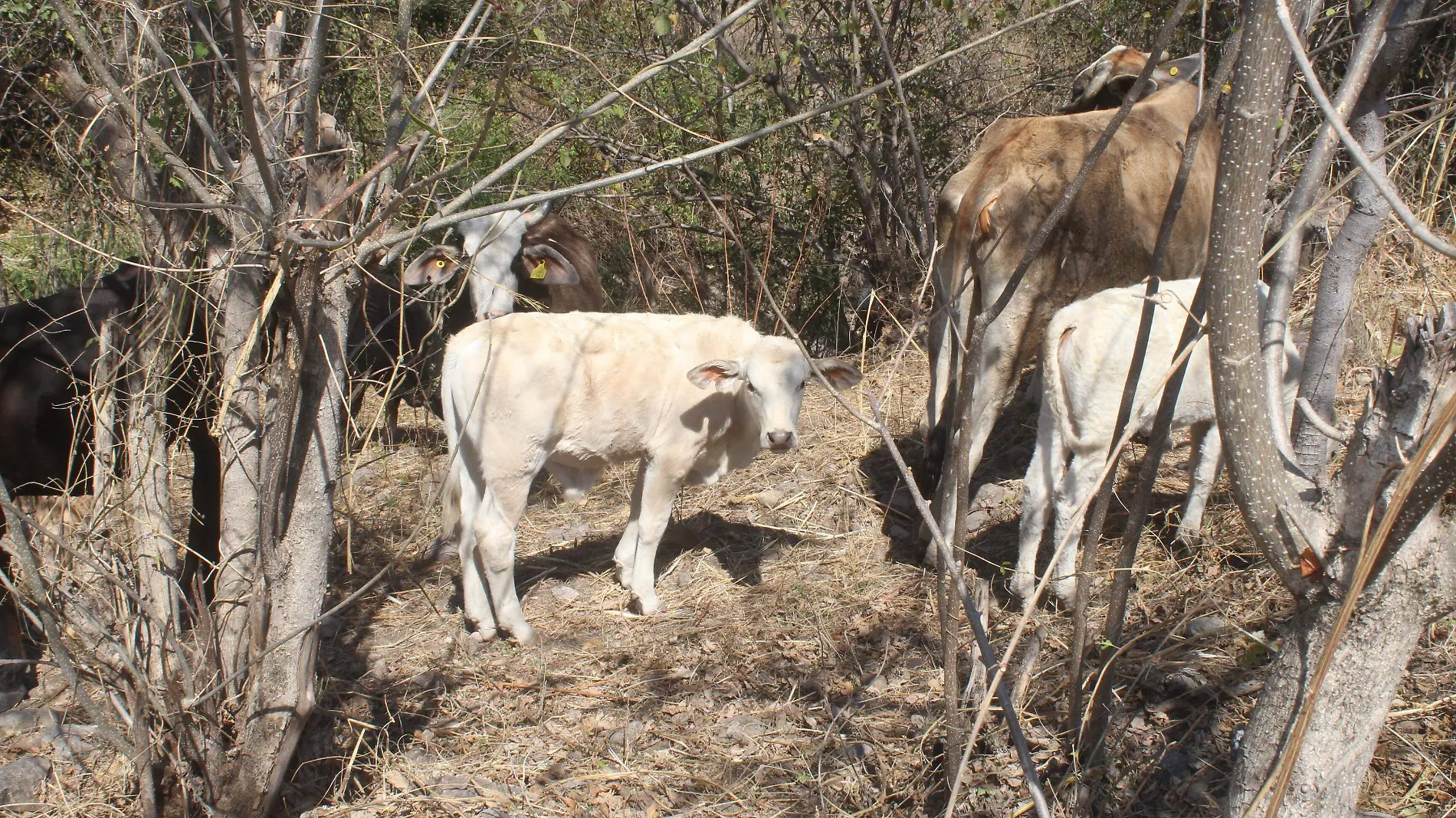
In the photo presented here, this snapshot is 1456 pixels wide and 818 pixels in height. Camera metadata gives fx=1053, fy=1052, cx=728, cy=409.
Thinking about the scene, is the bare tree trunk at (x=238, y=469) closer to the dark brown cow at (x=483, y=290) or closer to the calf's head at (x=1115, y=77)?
the dark brown cow at (x=483, y=290)

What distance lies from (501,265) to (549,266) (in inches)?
13.9

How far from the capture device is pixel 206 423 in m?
4.79

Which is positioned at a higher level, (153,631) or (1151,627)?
(153,631)

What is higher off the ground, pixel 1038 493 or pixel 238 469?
pixel 238 469

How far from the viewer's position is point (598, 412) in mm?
5184

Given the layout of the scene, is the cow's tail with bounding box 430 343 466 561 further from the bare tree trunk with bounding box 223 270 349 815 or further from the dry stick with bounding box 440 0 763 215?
the dry stick with bounding box 440 0 763 215

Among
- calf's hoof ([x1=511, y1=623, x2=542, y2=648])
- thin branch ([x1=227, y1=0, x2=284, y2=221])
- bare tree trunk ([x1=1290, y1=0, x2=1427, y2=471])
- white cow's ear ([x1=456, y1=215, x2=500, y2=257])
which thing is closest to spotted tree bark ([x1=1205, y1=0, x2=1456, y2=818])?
bare tree trunk ([x1=1290, y1=0, x2=1427, y2=471])

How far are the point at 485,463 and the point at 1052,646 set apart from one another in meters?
2.70


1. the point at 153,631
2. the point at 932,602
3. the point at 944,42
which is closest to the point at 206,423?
the point at 153,631

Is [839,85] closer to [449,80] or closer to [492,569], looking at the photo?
[492,569]

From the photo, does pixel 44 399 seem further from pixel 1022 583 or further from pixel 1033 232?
pixel 1033 232

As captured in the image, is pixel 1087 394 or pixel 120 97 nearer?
pixel 120 97

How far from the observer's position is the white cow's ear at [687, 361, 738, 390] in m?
5.16

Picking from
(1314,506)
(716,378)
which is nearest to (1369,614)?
(1314,506)
